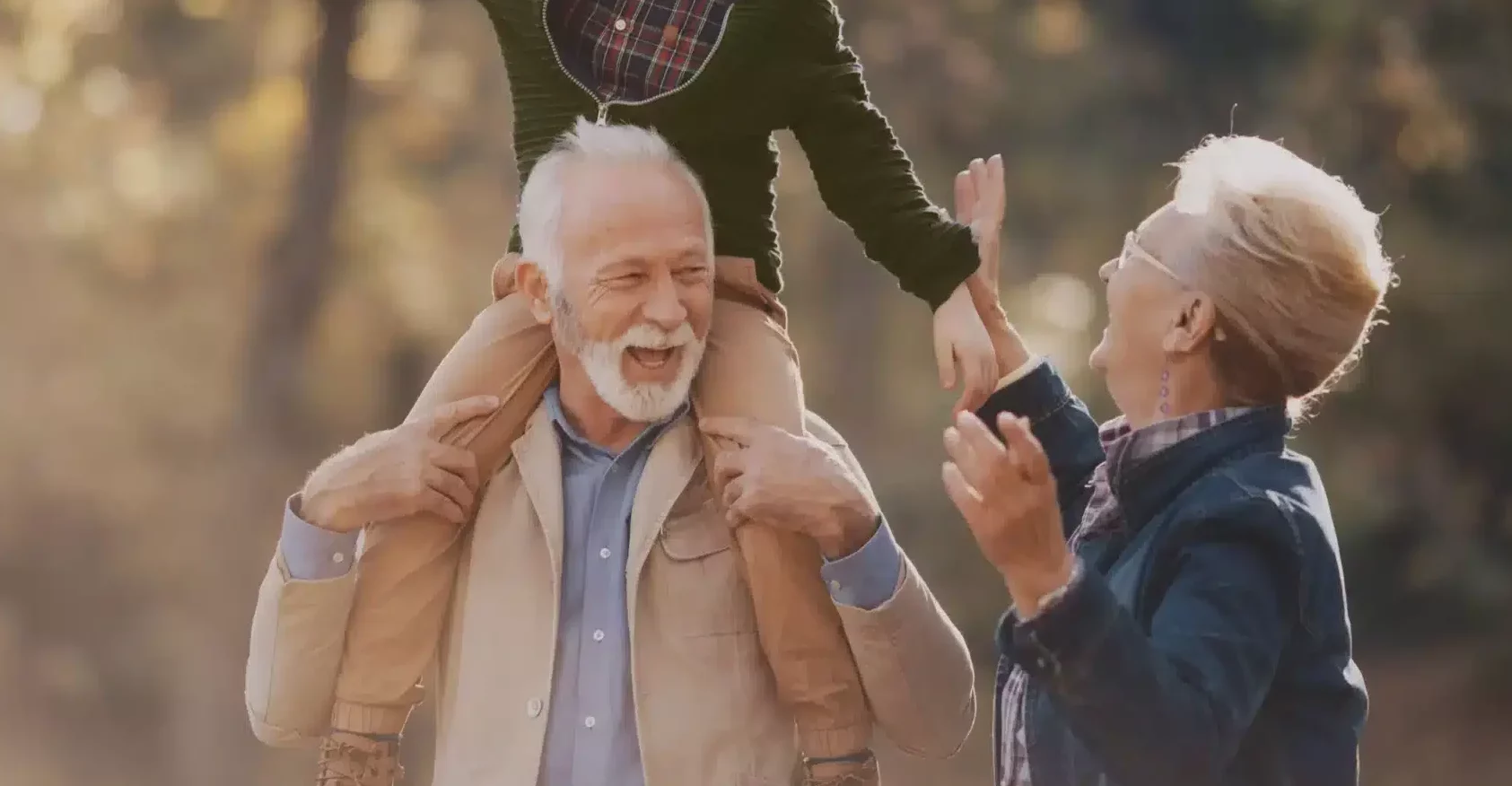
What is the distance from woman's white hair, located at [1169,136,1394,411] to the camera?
2232 mm

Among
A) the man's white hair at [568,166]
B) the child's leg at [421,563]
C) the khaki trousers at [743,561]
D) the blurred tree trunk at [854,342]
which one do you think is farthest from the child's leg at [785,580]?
the blurred tree trunk at [854,342]

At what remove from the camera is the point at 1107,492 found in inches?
95.6

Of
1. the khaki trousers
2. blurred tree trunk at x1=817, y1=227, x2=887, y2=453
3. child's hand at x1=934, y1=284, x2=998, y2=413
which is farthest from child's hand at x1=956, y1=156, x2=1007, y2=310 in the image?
blurred tree trunk at x1=817, y1=227, x2=887, y2=453

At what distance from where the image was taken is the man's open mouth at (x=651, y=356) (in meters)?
2.42

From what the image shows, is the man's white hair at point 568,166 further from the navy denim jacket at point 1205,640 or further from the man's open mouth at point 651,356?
the navy denim jacket at point 1205,640

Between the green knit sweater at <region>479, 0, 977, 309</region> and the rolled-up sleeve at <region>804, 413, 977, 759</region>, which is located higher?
the green knit sweater at <region>479, 0, 977, 309</region>

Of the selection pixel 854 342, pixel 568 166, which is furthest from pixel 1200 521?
pixel 854 342

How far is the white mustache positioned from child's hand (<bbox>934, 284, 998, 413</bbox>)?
32 centimetres

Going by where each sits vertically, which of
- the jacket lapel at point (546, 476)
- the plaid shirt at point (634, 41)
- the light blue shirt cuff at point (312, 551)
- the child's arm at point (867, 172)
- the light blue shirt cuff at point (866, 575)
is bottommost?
the light blue shirt cuff at point (866, 575)

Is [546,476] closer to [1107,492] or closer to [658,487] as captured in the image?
[658,487]

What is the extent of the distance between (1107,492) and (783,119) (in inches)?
24.1

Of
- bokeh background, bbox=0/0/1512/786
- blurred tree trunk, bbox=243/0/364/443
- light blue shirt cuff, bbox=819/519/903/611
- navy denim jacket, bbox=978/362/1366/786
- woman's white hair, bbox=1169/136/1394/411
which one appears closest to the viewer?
navy denim jacket, bbox=978/362/1366/786

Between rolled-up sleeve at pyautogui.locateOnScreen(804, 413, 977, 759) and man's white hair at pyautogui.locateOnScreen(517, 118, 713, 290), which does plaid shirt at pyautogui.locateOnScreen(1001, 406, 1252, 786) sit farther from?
man's white hair at pyautogui.locateOnScreen(517, 118, 713, 290)

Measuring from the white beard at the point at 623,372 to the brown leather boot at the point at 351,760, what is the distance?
0.53 m
